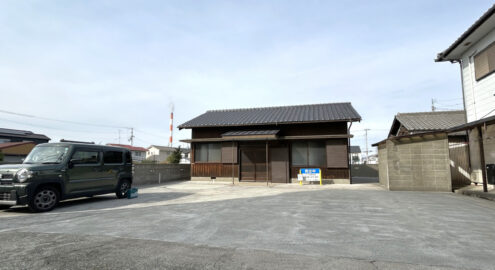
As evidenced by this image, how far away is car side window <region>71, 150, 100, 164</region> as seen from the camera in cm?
745

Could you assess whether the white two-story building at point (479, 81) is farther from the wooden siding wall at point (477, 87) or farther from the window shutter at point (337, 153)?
the window shutter at point (337, 153)

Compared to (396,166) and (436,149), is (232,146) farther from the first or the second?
(436,149)

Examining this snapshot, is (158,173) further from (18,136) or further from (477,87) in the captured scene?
(18,136)

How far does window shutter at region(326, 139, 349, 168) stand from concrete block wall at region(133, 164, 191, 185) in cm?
1085

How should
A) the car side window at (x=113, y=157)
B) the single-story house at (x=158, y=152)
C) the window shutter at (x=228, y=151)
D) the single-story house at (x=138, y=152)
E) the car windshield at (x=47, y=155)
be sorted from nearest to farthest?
the car windshield at (x=47, y=155) < the car side window at (x=113, y=157) < the window shutter at (x=228, y=151) < the single-story house at (x=138, y=152) < the single-story house at (x=158, y=152)

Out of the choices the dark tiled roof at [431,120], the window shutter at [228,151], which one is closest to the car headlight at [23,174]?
the window shutter at [228,151]

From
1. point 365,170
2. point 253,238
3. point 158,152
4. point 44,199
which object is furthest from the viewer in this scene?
point 158,152

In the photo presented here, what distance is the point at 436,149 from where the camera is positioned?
10359 millimetres

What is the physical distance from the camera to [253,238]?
13.8 feet

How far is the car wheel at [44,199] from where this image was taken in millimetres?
6406

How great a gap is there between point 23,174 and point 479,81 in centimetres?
1623

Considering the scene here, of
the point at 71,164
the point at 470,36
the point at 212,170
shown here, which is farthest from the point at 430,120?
the point at 71,164

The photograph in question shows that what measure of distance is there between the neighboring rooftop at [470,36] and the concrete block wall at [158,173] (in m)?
16.9

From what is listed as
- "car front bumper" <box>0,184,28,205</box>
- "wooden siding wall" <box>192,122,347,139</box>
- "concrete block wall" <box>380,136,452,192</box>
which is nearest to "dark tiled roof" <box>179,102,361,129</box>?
"wooden siding wall" <box>192,122,347,139</box>
